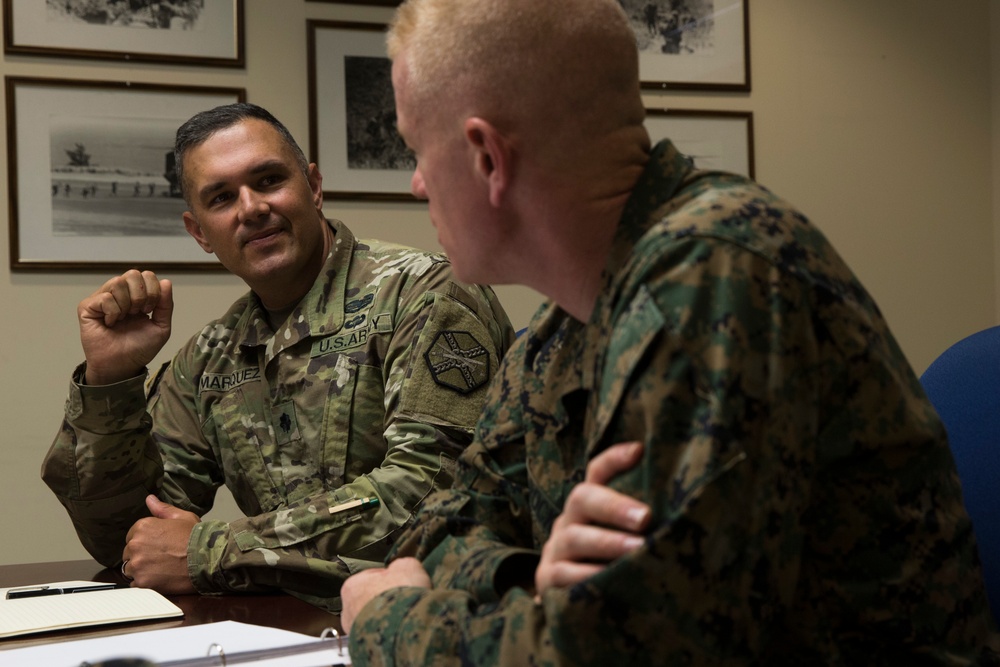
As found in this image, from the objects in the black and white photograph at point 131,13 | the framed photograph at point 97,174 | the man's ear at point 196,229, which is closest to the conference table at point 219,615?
the man's ear at point 196,229

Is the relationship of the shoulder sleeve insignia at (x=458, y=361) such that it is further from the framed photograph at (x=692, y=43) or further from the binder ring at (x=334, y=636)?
the framed photograph at (x=692, y=43)

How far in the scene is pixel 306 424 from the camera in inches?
83.2

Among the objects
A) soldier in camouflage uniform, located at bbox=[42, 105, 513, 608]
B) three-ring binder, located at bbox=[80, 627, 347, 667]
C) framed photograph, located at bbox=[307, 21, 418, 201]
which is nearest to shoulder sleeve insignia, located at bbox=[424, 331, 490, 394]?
soldier in camouflage uniform, located at bbox=[42, 105, 513, 608]

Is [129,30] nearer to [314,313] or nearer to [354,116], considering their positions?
[354,116]

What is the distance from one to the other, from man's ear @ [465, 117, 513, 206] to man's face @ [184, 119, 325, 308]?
1240 mm

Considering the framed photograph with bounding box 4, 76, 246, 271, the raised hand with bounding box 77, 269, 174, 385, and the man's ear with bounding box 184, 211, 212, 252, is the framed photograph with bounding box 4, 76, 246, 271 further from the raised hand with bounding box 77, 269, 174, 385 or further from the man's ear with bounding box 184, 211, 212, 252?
the raised hand with bounding box 77, 269, 174, 385

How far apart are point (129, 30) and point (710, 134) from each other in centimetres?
207

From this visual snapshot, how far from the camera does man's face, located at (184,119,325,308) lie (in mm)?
2229

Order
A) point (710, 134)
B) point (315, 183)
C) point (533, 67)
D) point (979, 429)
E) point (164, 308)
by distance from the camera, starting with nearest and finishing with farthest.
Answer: point (533, 67) < point (979, 429) < point (164, 308) < point (315, 183) < point (710, 134)

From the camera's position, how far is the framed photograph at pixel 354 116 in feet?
11.8

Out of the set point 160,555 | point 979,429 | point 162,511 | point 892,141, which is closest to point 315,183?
point 162,511

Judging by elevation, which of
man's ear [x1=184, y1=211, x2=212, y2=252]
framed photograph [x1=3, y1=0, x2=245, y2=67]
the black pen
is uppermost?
framed photograph [x1=3, y1=0, x2=245, y2=67]

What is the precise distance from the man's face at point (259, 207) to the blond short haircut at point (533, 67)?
3.97 feet

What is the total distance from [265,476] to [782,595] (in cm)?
150
